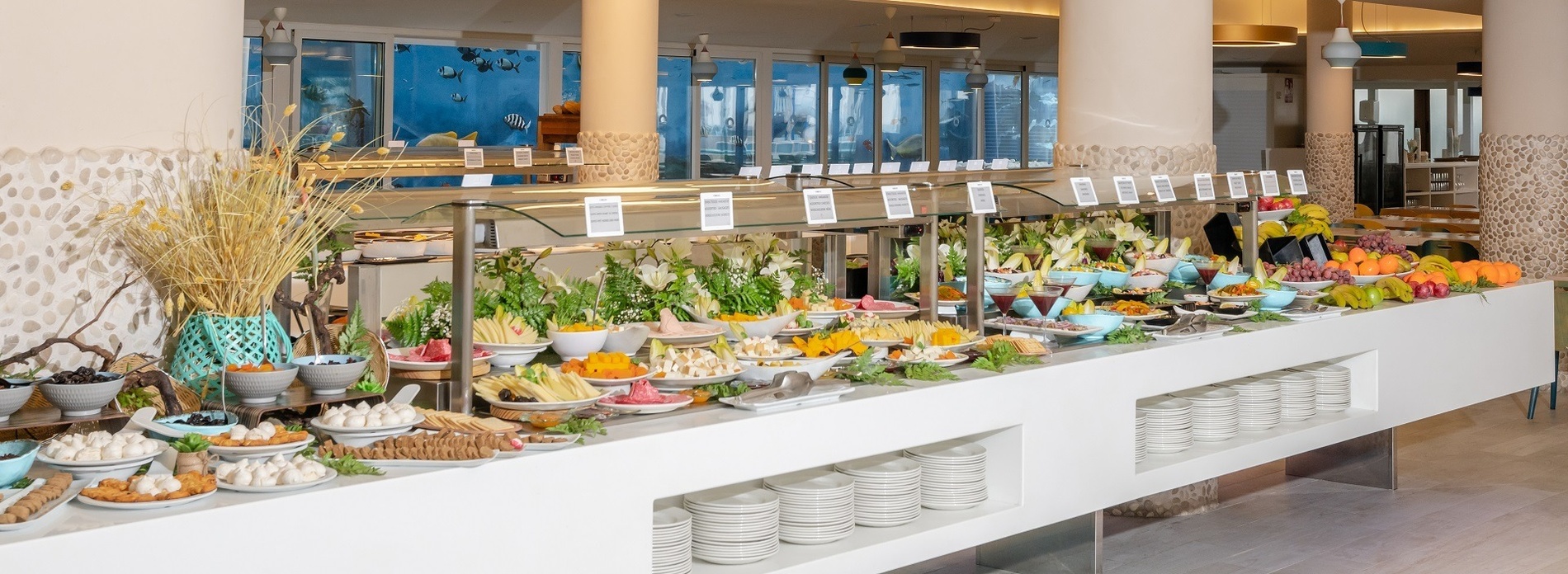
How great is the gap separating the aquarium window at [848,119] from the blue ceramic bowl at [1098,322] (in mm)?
11114

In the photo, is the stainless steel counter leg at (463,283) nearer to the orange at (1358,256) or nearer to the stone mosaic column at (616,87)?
the orange at (1358,256)

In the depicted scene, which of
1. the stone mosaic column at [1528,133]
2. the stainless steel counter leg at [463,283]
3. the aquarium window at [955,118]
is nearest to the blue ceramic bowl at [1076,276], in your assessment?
the stainless steel counter leg at [463,283]

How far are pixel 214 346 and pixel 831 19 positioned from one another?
1105 cm

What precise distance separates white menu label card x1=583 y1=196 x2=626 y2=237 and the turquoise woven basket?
0.66 m

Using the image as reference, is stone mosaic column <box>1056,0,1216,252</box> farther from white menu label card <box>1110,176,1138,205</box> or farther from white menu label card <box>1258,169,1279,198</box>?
white menu label card <box>1110,176,1138,205</box>

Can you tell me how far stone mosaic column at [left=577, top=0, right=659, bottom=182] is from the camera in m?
7.25

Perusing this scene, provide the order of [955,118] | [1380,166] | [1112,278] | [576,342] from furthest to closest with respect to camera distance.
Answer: [955,118], [1380,166], [1112,278], [576,342]

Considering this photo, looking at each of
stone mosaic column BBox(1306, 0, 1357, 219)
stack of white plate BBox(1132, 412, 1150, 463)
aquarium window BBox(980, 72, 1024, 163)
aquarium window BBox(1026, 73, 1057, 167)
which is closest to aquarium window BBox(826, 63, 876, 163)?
aquarium window BBox(980, 72, 1024, 163)

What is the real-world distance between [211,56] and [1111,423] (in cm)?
230

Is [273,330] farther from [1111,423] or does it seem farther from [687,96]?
[687,96]

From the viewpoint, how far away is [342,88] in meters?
11.6

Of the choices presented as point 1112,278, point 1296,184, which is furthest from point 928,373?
point 1296,184

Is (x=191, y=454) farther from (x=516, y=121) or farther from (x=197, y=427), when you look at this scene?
(x=516, y=121)

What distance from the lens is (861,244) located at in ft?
23.3
